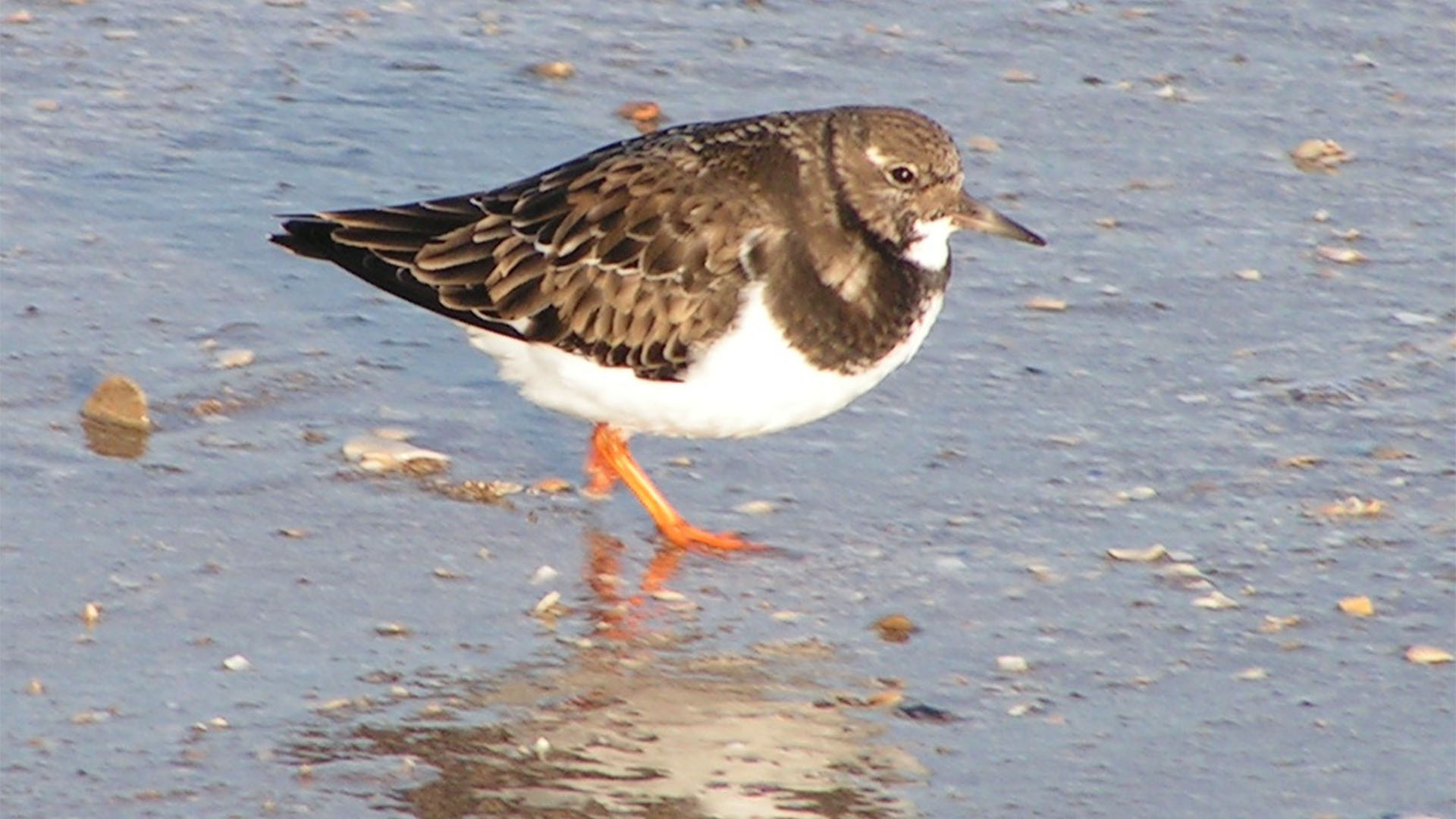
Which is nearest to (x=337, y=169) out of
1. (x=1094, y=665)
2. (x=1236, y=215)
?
(x=1236, y=215)

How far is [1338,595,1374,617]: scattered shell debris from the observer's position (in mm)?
4969

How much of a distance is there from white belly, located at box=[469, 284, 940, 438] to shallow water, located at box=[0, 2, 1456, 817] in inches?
10.0

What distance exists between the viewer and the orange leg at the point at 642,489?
17.2ft

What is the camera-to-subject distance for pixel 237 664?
458 centimetres

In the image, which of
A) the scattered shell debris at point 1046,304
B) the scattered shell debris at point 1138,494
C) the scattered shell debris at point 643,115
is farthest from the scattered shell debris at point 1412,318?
the scattered shell debris at point 643,115

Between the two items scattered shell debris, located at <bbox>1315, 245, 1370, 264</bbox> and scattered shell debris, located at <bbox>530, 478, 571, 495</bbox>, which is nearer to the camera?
scattered shell debris, located at <bbox>530, 478, 571, 495</bbox>

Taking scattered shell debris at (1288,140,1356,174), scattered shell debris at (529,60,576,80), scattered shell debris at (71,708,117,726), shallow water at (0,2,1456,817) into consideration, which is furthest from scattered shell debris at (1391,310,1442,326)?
scattered shell debris at (71,708,117,726)

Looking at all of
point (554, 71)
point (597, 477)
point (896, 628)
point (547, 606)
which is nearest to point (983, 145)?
point (554, 71)

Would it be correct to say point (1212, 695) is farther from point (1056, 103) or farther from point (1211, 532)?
point (1056, 103)

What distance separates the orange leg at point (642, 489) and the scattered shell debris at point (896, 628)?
0.43 metres

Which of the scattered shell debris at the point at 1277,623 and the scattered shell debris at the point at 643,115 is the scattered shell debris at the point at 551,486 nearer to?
the scattered shell debris at the point at 1277,623

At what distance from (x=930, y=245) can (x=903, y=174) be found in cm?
16

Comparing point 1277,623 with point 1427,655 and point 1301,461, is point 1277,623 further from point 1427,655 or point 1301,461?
point 1301,461

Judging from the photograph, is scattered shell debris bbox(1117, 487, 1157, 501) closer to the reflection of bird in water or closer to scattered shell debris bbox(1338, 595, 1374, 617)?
scattered shell debris bbox(1338, 595, 1374, 617)
